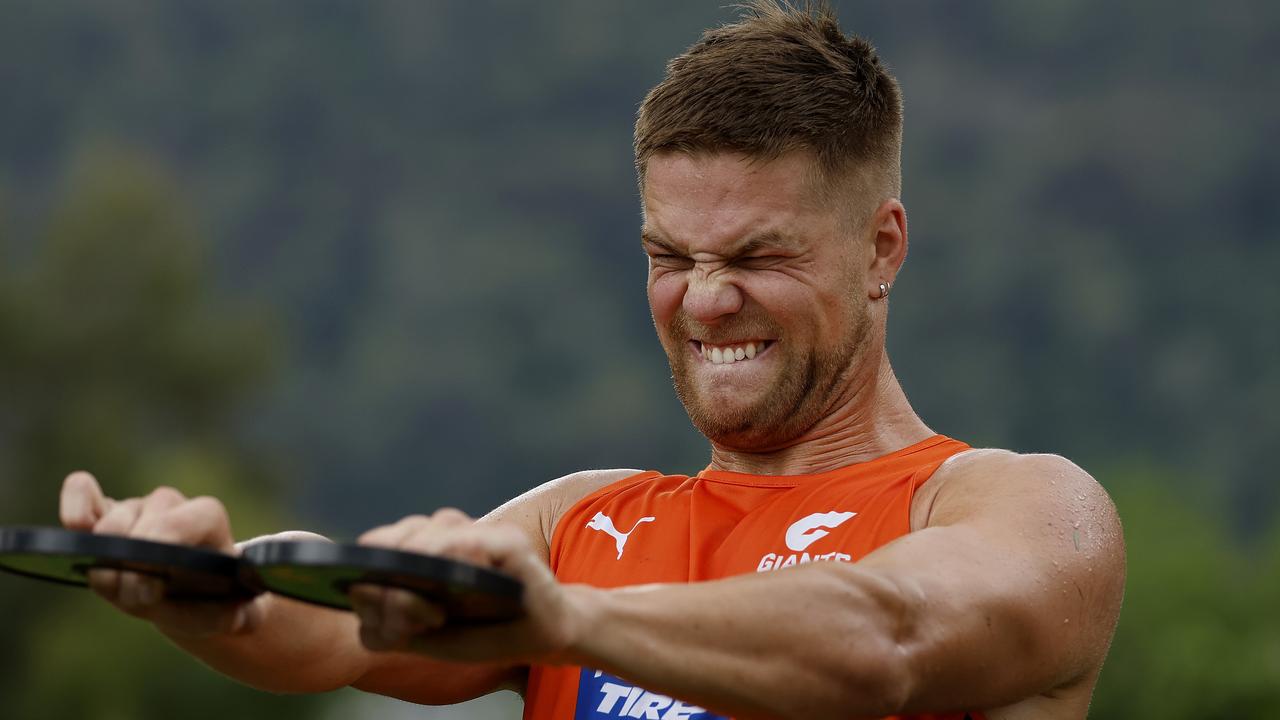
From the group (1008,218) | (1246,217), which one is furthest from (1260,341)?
(1008,218)

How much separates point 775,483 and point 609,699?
76 cm

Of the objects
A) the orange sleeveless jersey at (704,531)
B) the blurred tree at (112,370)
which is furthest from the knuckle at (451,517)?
the blurred tree at (112,370)

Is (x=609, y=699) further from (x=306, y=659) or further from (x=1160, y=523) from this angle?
(x=1160, y=523)

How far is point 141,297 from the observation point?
55750 mm

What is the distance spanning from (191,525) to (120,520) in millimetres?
136

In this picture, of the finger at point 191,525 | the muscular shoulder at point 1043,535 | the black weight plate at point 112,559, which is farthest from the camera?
the muscular shoulder at point 1043,535

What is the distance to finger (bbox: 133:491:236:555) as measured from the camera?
3350 millimetres

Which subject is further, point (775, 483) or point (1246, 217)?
point (1246, 217)

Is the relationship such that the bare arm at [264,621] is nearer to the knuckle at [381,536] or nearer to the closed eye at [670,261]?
the knuckle at [381,536]

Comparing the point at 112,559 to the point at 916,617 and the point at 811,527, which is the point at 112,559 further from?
the point at 811,527

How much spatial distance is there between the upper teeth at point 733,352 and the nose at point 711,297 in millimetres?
113

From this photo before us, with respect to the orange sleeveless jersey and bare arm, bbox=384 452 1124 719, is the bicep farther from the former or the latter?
the orange sleeveless jersey

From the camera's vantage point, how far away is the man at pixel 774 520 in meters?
3.20

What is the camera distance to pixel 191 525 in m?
3.38
